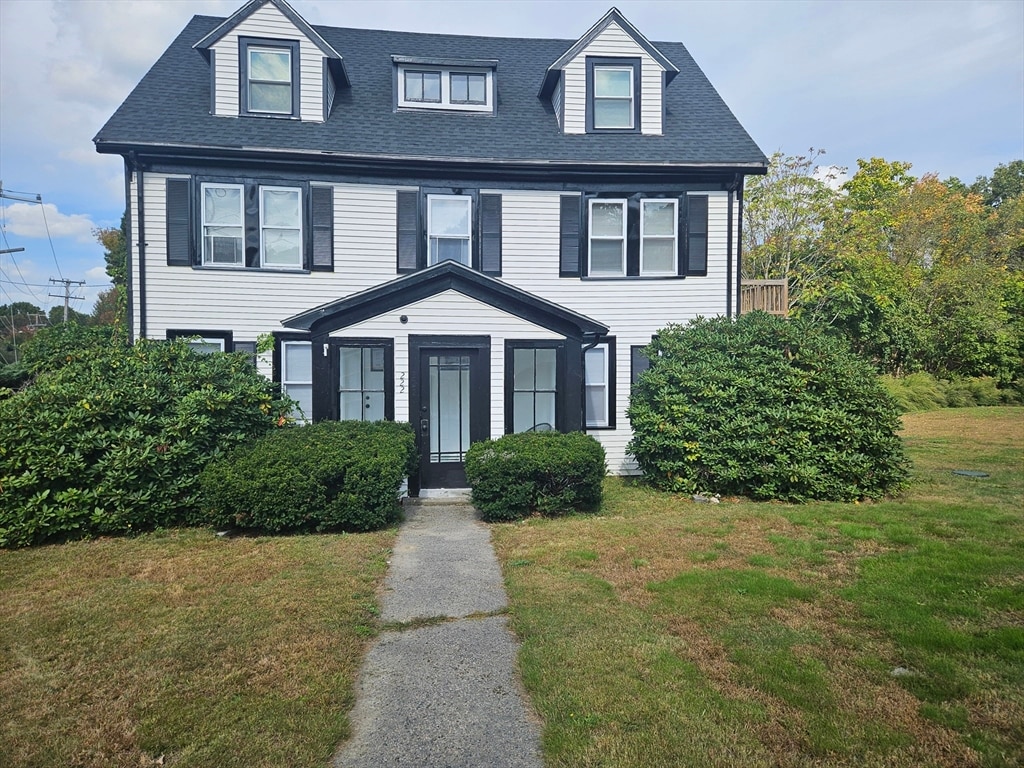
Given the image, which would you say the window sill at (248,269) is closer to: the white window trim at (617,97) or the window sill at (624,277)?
the window sill at (624,277)

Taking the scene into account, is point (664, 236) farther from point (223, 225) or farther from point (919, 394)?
point (919, 394)

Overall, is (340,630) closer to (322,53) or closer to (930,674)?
(930,674)

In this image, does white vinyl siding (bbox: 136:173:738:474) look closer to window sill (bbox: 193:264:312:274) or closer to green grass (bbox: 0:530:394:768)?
window sill (bbox: 193:264:312:274)

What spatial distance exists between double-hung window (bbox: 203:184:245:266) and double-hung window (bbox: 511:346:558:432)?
5.84 meters

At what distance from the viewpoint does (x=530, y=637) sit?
4.88 metres

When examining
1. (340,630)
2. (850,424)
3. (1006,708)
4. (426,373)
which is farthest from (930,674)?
(426,373)

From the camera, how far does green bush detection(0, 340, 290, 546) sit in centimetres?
734

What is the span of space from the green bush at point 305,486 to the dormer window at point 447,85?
866 centimetres

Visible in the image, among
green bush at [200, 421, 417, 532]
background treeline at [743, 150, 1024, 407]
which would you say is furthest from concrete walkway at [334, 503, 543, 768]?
background treeline at [743, 150, 1024, 407]

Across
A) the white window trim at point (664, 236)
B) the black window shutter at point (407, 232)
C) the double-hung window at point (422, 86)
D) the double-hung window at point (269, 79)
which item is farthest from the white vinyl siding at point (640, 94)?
the double-hung window at point (269, 79)

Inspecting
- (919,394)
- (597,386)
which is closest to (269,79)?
(597,386)

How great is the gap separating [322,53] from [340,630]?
11859 mm

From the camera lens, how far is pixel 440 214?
41.0 ft

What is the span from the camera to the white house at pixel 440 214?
10703 millimetres
